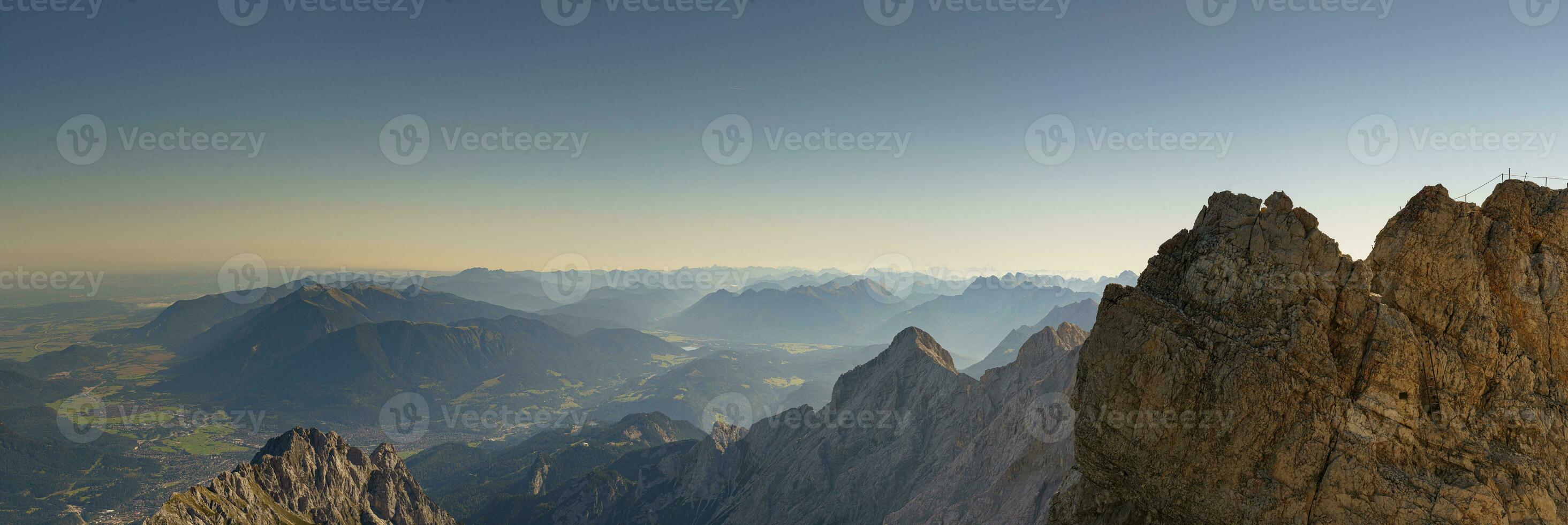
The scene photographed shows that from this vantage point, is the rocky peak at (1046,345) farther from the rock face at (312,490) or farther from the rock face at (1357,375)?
the rock face at (312,490)

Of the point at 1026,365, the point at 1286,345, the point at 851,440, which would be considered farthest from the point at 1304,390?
the point at 851,440

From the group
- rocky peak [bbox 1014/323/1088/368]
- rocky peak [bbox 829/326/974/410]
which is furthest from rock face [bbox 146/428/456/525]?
rocky peak [bbox 1014/323/1088/368]

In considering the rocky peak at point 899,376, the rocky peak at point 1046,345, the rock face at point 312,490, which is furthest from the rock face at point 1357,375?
the rock face at point 312,490

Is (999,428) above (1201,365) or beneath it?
beneath

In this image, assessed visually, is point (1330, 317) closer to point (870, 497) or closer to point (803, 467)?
point (870, 497)

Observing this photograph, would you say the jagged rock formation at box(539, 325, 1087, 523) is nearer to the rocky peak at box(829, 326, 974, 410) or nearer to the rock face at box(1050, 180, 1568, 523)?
the rocky peak at box(829, 326, 974, 410)

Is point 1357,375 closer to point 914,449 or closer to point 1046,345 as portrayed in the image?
point 1046,345

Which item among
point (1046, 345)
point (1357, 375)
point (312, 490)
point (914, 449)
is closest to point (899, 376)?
point (914, 449)
